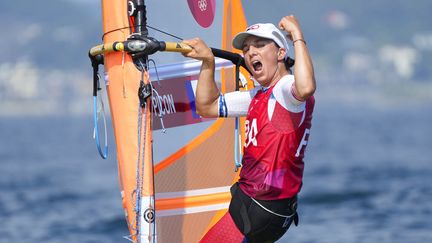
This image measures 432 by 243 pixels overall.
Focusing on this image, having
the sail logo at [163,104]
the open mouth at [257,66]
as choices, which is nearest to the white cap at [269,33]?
the open mouth at [257,66]

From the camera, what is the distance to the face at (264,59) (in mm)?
6004

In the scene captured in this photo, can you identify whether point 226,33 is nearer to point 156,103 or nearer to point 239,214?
point 156,103

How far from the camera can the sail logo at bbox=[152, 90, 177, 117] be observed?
6.89 m

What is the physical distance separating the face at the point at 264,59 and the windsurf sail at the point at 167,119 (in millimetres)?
A: 467

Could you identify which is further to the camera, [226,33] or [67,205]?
[67,205]

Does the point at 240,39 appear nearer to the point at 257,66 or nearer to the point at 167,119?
the point at 257,66

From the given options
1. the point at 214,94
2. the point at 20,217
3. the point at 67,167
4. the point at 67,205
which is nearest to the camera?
the point at 214,94

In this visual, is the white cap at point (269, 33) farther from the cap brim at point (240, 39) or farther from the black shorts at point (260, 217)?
the black shorts at point (260, 217)

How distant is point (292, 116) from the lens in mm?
5926

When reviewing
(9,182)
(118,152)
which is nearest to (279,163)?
(118,152)

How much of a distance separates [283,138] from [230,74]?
1.73 m

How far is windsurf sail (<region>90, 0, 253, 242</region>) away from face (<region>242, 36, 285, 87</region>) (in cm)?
47

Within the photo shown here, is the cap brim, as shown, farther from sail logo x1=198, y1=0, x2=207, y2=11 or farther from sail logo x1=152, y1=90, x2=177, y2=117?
sail logo x1=198, y1=0, x2=207, y2=11

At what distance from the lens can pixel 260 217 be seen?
19.8 feet
